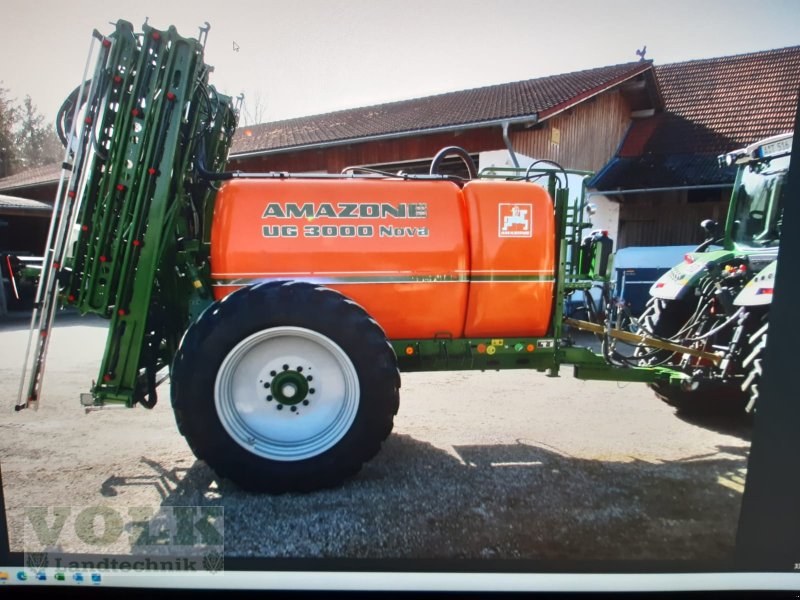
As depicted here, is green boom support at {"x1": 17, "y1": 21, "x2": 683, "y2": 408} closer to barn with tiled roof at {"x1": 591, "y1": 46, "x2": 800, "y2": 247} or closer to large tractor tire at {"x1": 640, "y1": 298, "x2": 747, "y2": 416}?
large tractor tire at {"x1": 640, "y1": 298, "x2": 747, "y2": 416}

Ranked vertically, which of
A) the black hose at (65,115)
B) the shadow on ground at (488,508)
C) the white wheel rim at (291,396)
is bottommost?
the shadow on ground at (488,508)

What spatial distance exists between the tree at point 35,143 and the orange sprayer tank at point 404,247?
100cm

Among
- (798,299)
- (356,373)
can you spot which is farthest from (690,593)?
(356,373)

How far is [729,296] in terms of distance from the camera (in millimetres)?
3262

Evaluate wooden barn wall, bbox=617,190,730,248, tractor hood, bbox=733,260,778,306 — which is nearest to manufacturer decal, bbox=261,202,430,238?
tractor hood, bbox=733,260,778,306

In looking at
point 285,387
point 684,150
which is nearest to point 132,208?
point 285,387

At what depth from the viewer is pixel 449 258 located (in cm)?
261

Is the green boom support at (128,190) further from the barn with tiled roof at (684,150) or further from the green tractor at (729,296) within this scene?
the barn with tiled roof at (684,150)

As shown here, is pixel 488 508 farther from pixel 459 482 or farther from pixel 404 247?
pixel 404 247

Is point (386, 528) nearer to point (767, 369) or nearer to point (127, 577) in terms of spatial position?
point (127, 577)

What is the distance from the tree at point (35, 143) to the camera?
94.8 inches

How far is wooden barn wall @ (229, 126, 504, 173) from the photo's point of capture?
7.11 m

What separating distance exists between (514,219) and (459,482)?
1510 mm

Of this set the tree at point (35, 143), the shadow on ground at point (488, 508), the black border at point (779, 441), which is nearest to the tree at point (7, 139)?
the tree at point (35, 143)
